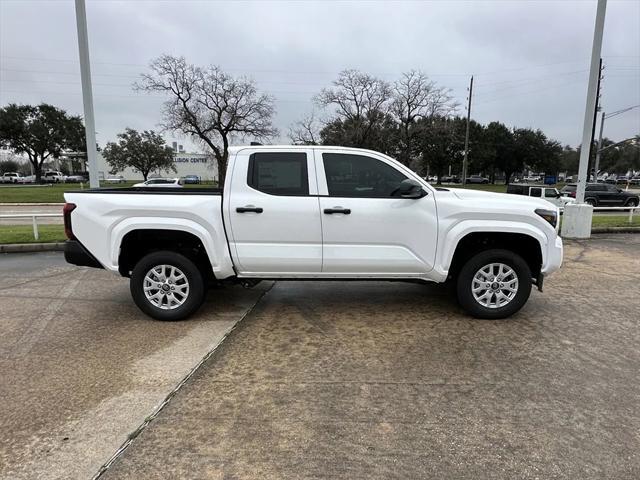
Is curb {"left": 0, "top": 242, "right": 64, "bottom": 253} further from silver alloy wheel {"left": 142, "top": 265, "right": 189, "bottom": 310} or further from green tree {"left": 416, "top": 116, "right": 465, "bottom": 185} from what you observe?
green tree {"left": 416, "top": 116, "right": 465, "bottom": 185}

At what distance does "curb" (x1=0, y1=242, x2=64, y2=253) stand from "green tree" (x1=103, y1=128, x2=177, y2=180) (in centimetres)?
6338

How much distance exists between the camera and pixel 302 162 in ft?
16.8

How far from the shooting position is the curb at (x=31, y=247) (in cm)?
981

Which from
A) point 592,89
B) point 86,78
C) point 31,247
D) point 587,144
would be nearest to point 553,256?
point 587,144

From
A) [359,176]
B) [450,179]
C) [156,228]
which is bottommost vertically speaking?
[450,179]

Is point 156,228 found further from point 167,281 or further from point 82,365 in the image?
point 82,365

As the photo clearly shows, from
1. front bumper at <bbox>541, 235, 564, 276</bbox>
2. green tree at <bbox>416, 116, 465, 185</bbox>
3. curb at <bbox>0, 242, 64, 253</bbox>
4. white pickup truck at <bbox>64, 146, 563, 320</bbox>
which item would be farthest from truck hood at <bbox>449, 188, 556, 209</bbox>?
green tree at <bbox>416, 116, 465, 185</bbox>

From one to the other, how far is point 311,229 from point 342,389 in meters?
1.91

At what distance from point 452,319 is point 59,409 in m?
3.89

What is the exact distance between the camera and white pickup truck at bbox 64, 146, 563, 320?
5.00 metres

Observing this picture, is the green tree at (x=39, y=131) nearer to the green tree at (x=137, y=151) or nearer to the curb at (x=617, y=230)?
the green tree at (x=137, y=151)

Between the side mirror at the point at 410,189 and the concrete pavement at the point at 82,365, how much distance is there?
2.32 metres

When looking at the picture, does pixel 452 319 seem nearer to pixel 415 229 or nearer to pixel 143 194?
pixel 415 229

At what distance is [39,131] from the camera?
6234 cm
